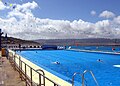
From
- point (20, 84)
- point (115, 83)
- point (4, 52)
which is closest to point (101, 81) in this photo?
point (115, 83)

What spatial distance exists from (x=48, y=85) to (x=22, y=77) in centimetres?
128

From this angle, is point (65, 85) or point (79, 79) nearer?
point (65, 85)

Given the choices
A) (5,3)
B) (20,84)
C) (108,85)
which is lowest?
(108,85)

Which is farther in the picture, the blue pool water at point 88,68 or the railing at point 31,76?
the blue pool water at point 88,68

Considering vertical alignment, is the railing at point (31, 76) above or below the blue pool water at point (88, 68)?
above

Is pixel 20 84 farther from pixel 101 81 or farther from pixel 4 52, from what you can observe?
pixel 4 52

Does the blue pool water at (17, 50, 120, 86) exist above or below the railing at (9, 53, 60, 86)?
below

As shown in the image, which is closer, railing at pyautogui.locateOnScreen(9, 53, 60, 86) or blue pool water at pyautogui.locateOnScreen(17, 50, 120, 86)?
railing at pyautogui.locateOnScreen(9, 53, 60, 86)

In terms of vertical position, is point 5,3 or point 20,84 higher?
point 5,3

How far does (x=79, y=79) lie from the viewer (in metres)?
14.5

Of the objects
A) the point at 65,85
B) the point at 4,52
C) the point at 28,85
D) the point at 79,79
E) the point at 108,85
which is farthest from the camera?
the point at 4,52

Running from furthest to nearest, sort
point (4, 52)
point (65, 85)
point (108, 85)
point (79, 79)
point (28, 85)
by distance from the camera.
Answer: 1. point (4, 52)
2. point (79, 79)
3. point (108, 85)
4. point (65, 85)
5. point (28, 85)

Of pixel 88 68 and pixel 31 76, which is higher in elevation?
pixel 31 76

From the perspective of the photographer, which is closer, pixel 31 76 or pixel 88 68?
pixel 31 76
